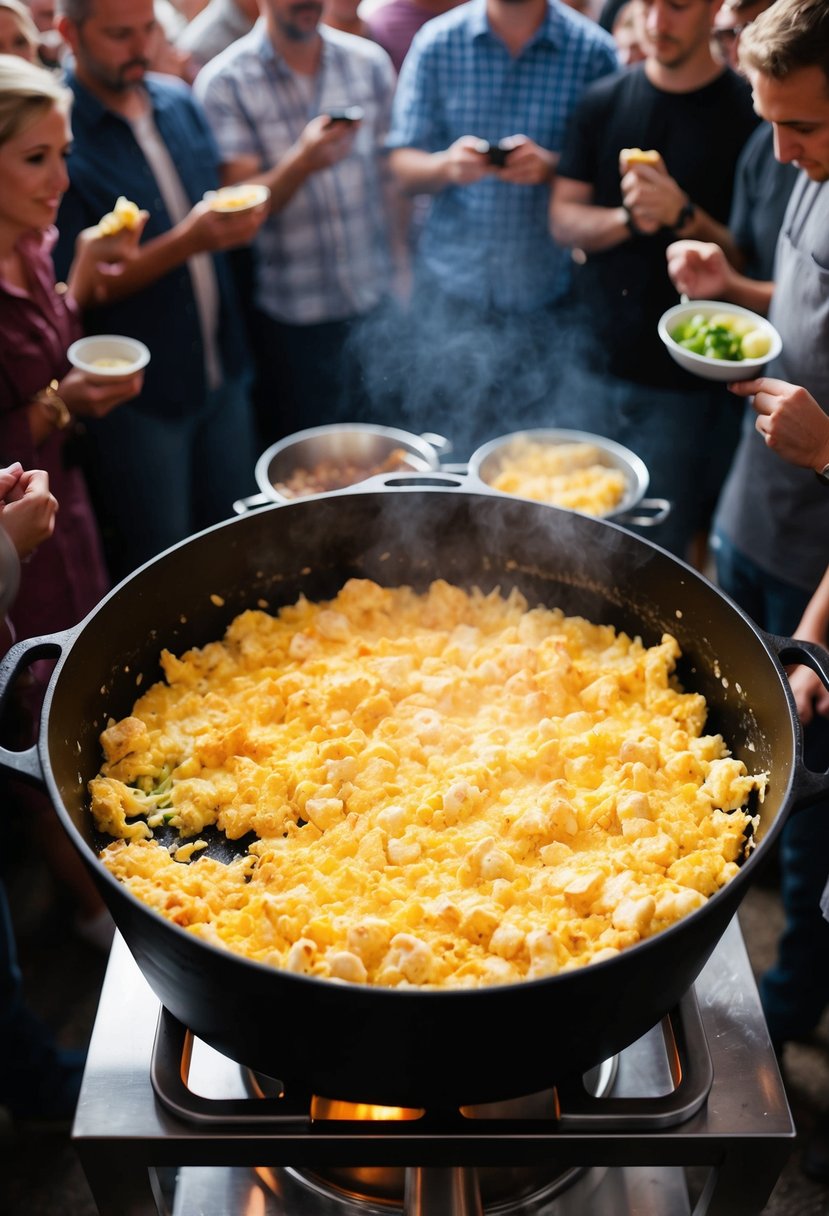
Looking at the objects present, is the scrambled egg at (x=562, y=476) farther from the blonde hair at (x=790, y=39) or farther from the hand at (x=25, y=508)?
the hand at (x=25, y=508)

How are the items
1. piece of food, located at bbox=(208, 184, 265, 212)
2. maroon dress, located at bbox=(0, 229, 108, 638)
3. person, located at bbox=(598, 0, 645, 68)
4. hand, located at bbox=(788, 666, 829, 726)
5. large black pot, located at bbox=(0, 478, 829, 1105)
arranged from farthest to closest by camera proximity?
person, located at bbox=(598, 0, 645, 68) → piece of food, located at bbox=(208, 184, 265, 212) → maroon dress, located at bbox=(0, 229, 108, 638) → hand, located at bbox=(788, 666, 829, 726) → large black pot, located at bbox=(0, 478, 829, 1105)

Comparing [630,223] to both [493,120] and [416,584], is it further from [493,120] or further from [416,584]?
[416,584]

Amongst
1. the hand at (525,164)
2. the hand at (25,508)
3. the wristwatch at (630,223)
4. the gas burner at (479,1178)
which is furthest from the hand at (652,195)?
the gas burner at (479,1178)

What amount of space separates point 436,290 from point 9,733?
267 centimetres

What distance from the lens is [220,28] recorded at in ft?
16.2

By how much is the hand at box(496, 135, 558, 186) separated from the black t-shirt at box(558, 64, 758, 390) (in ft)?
0.27

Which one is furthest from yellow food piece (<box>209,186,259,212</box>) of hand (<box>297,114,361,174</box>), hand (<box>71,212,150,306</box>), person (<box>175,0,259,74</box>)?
person (<box>175,0,259,74</box>)

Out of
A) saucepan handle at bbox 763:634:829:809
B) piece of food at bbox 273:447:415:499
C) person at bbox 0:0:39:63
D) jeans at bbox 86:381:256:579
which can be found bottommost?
jeans at bbox 86:381:256:579

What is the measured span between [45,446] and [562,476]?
162 centimetres

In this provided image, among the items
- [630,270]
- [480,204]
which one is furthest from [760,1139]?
[480,204]

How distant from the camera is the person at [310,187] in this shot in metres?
3.89

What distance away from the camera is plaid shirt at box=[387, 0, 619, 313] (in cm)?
386

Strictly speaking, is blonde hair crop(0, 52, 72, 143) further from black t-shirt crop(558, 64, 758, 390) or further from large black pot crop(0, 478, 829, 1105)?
black t-shirt crop(558, 64, 758, 390)

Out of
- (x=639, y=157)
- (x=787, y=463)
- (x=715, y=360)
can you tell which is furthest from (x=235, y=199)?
(x=787, y=463)
